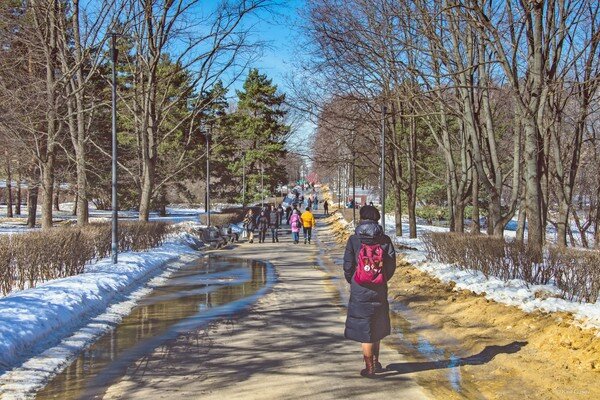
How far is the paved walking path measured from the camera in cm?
586

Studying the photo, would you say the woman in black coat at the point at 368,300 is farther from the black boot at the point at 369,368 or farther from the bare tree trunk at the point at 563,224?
the bare tree trunk at the point at 563,224

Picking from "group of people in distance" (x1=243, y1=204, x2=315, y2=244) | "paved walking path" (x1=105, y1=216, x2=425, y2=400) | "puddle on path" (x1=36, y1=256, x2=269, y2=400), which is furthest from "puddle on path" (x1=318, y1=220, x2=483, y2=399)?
"group of people in distance" (x1=243, y1=204, x2=315, y2=244)

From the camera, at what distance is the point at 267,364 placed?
689 centimetres

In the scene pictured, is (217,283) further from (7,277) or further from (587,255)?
(587,255)

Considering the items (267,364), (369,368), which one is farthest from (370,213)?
(267,364)

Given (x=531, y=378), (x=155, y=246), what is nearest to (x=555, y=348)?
(x=531, y=378)

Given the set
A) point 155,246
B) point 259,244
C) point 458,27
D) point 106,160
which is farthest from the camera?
point 106,160

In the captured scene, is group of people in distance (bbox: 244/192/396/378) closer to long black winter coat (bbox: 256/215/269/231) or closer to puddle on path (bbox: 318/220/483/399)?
puddle on path (bbox: 318/220/483/399)

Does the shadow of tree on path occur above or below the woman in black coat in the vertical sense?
below

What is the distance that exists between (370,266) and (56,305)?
5538mm

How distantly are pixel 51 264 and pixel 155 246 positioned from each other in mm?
9703

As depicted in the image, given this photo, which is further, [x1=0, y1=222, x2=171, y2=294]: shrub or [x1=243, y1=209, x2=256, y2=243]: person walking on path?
[x1=243, y1=209, x2=256, y2=243]: person walking on path

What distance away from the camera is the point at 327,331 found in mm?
8844

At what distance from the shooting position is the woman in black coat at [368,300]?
6.26m
